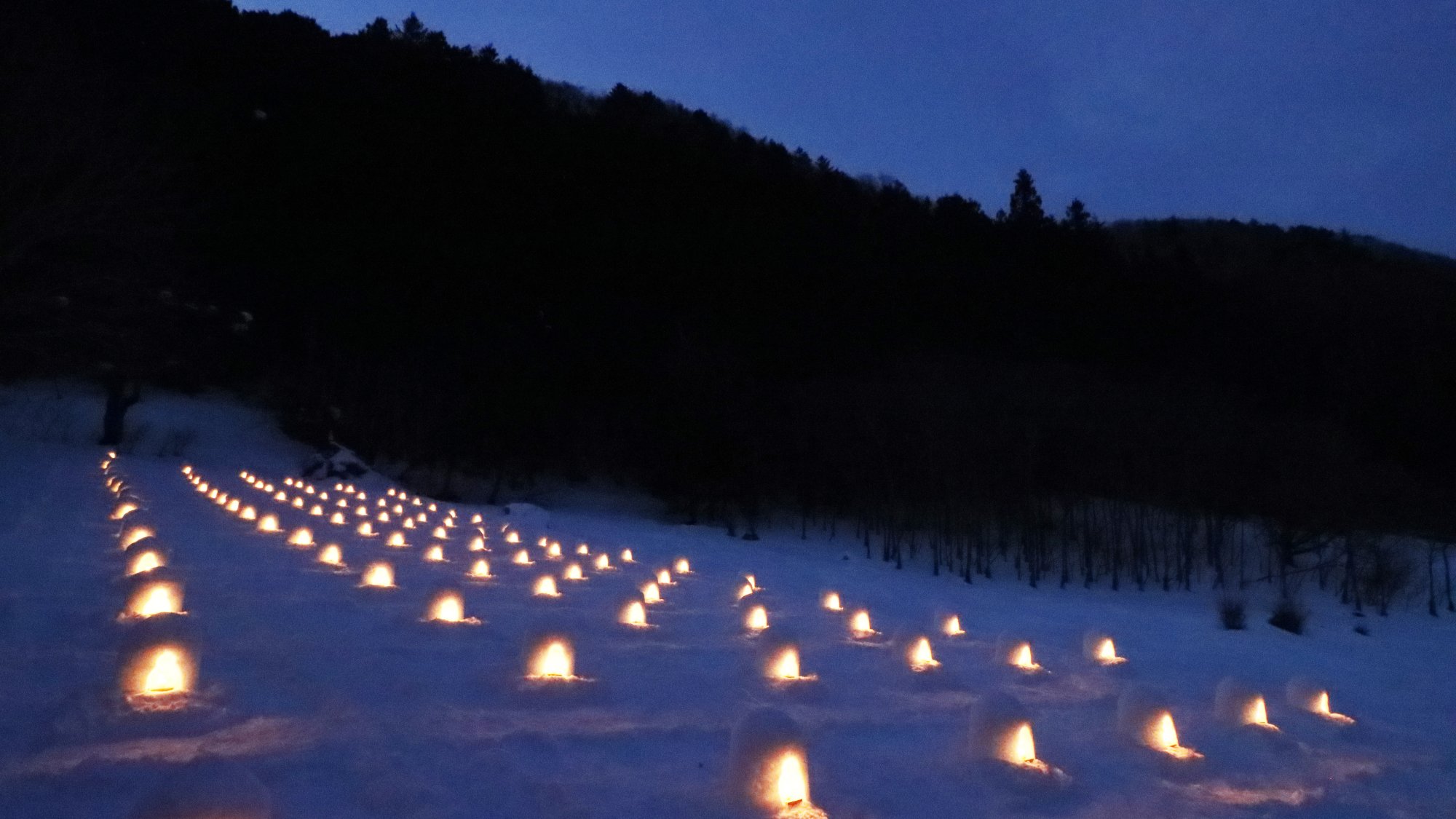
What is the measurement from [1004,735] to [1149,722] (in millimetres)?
1174

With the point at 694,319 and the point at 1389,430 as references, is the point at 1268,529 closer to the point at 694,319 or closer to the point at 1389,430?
the point at 1389,430

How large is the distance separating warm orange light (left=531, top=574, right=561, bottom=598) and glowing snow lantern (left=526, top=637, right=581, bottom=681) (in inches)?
143

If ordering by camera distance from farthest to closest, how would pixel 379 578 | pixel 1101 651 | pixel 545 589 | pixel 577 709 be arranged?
pixel 545 589, pixel 379 578, pixel 1101 651, pixel 577 709

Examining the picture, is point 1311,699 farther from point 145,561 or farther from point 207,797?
point 145,561

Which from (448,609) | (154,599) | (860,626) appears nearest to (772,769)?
(448,609)

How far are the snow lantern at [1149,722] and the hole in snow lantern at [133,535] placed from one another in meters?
8.18

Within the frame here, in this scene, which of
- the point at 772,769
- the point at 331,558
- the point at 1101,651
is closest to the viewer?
the point at 772,769

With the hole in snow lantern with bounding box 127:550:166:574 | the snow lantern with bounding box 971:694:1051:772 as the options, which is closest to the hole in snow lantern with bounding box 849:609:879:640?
the snow lantern with bounding box 971:694:1051:772

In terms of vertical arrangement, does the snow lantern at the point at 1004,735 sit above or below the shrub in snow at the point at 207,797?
below

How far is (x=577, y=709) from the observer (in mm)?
5562

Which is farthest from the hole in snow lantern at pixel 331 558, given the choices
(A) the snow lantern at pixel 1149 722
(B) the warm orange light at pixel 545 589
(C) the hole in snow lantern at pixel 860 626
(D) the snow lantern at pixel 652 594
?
(A) the snow lantern at pixel 1149 722

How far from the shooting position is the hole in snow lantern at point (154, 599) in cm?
668

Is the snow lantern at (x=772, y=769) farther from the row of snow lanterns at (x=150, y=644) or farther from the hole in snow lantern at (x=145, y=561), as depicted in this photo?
the hole in snow lantern at (x=145, y=561)

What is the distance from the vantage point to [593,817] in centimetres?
402
